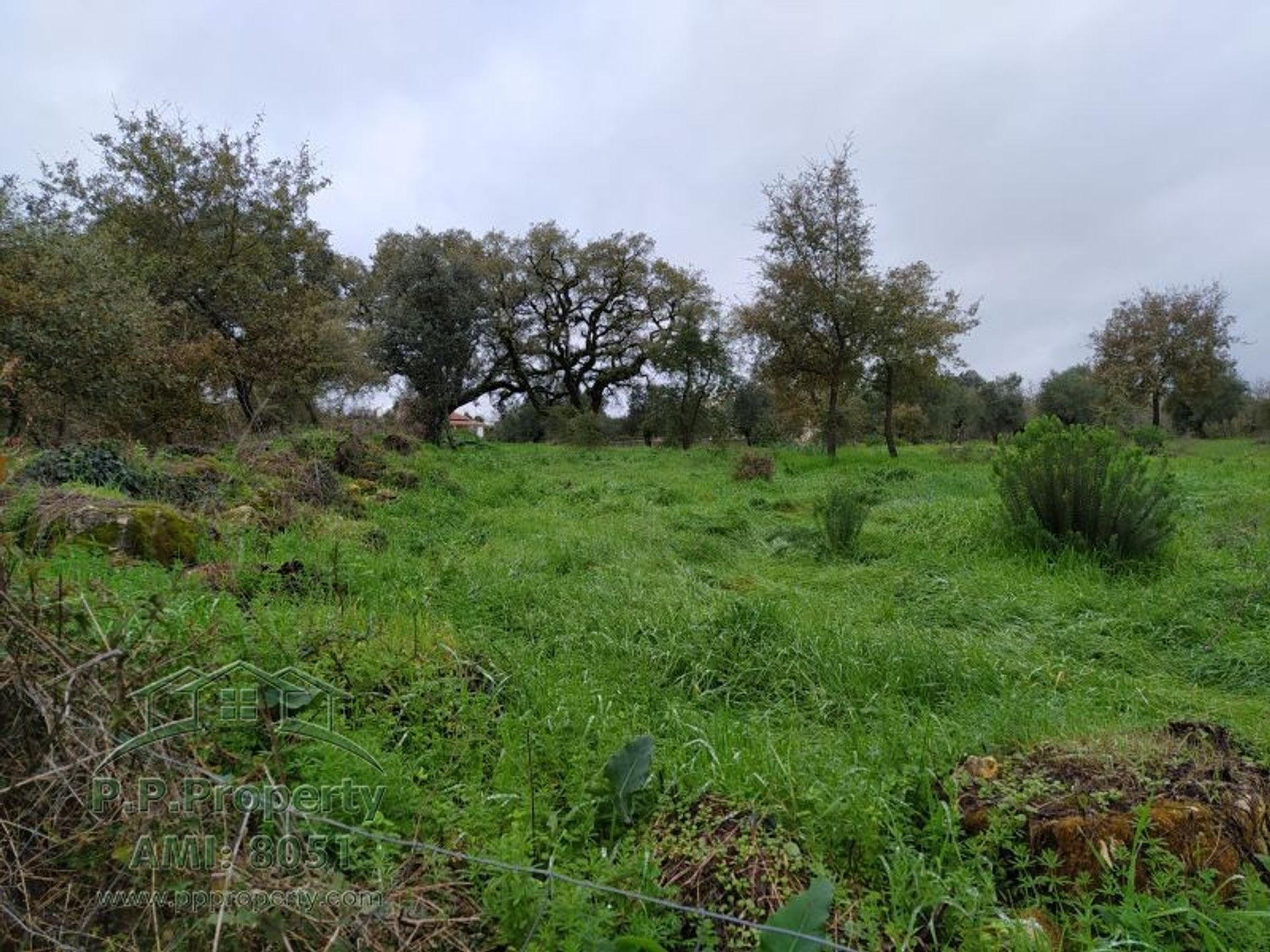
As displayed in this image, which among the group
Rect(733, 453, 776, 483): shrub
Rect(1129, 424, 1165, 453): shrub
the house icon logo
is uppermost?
Rect(1129, 424, 1165, 453): shrub

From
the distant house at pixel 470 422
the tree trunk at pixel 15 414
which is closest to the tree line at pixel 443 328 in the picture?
the tree trunk at pixel 15 414

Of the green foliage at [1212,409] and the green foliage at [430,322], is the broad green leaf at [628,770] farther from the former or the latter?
the green foliage at [1212,409]

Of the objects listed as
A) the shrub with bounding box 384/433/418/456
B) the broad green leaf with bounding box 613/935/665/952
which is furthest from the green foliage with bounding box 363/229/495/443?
the broad green leaf with bounding box 613/935/665/952

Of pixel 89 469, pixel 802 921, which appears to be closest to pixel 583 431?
pixel 89 469

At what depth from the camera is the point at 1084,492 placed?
213 inches

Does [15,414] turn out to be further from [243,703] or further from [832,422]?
[832,422]

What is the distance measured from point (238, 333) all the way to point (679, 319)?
46.5 feet

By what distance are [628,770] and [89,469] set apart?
5888 millimetres

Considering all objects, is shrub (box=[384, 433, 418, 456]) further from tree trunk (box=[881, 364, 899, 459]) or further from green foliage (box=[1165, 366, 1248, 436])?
green foliage (box=[1165, 366, 1248, 436])

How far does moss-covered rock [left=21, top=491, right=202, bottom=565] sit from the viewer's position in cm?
384

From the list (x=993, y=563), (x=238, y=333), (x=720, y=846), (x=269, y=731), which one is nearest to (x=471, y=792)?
(x=269, y=731)

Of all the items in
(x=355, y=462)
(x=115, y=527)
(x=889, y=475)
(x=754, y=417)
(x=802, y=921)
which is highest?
(x=754, y=417)

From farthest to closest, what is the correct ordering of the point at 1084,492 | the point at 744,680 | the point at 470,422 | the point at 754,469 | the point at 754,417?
the point at 470,422
the point at 754,417
the point at 754,469
the point at 1084,492
the point at 744,680

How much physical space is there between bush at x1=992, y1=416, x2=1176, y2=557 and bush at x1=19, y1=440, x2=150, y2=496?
800 cm
